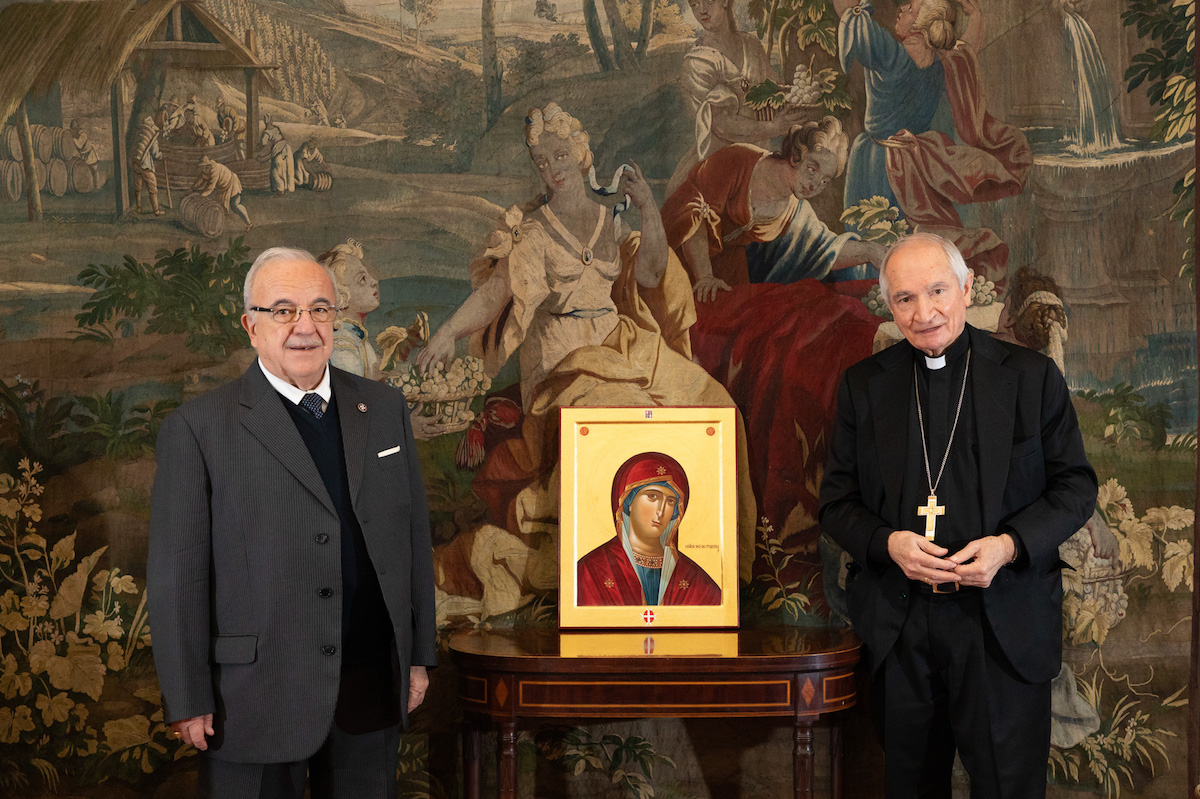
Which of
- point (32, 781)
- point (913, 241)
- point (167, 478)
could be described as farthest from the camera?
point (32, 781)

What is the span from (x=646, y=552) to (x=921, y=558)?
1.07 meters

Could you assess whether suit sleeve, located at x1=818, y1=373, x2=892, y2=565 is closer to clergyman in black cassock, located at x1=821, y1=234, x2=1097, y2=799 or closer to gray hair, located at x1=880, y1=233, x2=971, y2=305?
clergyman in black cassock, located at x1=821, y1=234, x2=1097, y2=799

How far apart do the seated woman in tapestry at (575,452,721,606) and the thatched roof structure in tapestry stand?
2.30 m

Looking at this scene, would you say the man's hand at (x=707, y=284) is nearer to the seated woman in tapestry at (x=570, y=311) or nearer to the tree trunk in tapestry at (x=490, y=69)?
the seated woman in tapestry at (x=570, y=311)

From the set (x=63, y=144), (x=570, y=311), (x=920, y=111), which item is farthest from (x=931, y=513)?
(x=63, y=144)

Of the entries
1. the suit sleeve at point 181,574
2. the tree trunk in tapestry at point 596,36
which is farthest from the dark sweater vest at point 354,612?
the tree trunk in tapestry at point 596,36

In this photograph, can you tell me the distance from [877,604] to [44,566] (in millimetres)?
3008

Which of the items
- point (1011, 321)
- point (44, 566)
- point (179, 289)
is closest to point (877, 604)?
point (1011, 321)

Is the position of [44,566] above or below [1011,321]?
below

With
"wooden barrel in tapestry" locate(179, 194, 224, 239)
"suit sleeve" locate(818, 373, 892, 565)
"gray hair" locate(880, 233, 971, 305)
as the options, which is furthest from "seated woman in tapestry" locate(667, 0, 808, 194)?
"wooden barrel in tapestry" locate(179, 194, 224, 239)

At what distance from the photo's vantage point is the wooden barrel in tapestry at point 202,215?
154 inches

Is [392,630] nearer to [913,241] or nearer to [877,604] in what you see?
[877,604]

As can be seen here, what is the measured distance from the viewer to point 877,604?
10.8ft

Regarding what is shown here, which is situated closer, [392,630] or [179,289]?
[392,630]
